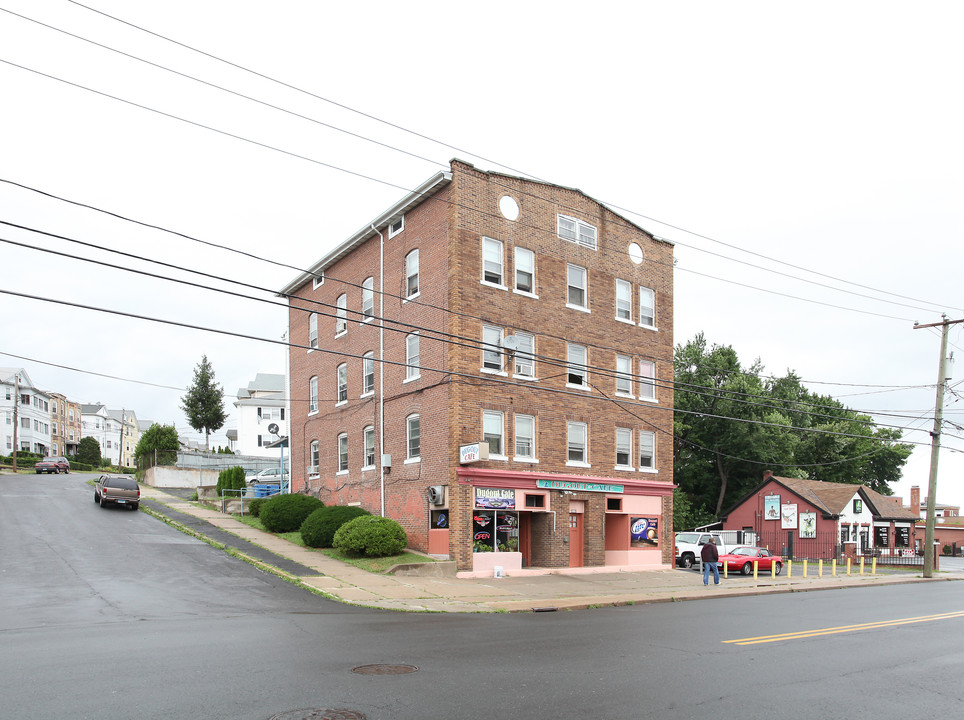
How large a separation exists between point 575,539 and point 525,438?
4.32m

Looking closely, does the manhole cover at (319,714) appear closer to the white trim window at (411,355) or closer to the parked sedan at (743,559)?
the white trim window at (411,355)

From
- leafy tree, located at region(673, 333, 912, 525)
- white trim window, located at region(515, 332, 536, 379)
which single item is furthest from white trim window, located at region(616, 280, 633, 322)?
leafy tree, located at region(673, 333, 912, 525)

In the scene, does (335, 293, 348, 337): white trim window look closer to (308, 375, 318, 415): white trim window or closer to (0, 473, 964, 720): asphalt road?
(308, 375, 318, 415): white trim window

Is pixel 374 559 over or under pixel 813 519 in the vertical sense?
over

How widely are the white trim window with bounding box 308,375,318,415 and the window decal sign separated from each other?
502 inches

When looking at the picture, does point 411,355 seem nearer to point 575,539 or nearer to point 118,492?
point 575,539

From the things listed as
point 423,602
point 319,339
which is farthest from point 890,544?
point 423,602

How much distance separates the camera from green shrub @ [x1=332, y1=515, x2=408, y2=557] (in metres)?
25.2

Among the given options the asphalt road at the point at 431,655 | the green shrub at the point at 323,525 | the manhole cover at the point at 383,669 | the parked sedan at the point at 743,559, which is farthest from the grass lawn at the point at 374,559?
the parked sedan at the point at 743,559

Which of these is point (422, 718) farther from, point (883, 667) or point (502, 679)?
point (883, 667)

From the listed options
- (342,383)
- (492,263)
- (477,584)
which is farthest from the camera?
(342,383)

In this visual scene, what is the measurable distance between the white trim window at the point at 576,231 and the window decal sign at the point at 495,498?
9.77 meters

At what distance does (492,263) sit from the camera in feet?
89.9

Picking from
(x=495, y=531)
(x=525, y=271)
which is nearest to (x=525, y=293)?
(x=525, y=271)
